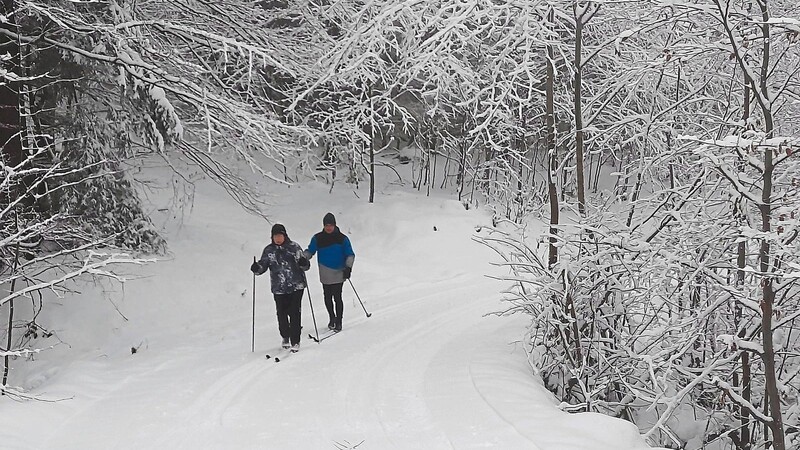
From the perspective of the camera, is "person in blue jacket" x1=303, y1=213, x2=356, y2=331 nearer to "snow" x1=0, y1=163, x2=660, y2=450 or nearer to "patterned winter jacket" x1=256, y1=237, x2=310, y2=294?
"snow" x1=0, y1=163, x2=660, y2=450

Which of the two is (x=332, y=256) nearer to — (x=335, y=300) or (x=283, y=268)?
(x=335, y=300)

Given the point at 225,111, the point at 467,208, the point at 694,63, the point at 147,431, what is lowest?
the point at 147,431

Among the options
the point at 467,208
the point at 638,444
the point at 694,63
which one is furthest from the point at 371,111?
the point at 638,444

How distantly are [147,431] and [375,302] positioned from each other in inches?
238

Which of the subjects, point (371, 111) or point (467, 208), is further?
point (467, 208)

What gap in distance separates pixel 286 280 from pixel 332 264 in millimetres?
1026

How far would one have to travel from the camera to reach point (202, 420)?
20.5 feet

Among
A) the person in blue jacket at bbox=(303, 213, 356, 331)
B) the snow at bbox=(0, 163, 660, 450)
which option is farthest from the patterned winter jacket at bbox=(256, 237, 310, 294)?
the snow at bbox=(0, 163, 660, 450)

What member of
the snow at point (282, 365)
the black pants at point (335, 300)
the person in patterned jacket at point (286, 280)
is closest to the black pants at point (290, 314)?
the person in patterned jacket at point (286, 280)

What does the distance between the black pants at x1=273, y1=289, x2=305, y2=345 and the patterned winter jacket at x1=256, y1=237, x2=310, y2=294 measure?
0.08 metres

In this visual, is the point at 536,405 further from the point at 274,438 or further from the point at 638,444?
the point at 274,438

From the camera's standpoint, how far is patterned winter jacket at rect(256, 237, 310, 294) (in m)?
8.93

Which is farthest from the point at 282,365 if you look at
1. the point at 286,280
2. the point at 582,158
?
the point at 582,158

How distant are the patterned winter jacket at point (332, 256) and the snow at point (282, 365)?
853 millimetres
